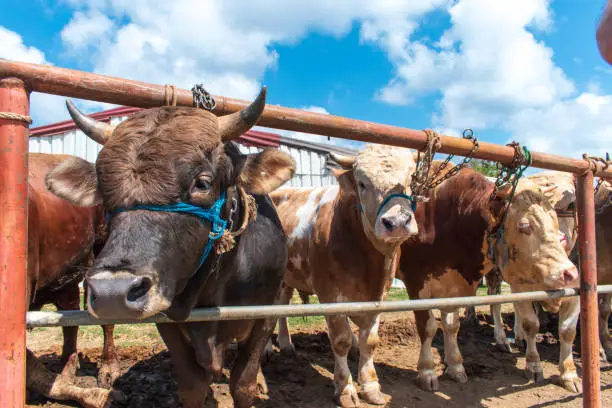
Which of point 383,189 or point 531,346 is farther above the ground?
point 383,189

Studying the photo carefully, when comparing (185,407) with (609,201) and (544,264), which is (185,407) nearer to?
(544,264)

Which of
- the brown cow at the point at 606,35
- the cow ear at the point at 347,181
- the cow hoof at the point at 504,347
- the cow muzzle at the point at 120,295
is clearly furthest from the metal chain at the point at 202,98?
the cow hoof at the point at 504,347

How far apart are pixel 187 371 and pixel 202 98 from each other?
163 cm

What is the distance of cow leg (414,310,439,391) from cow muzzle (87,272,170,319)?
3723 mm

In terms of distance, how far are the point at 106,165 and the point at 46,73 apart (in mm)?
392

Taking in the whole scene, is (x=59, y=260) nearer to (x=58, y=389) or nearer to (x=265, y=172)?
(x=58, y=389)

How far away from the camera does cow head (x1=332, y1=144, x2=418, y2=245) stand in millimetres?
3518

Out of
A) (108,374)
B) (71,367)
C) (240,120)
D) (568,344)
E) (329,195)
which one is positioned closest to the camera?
(240,120)

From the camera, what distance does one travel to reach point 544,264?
4059 mm

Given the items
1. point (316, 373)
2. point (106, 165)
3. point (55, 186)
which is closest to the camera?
point (106, 165)

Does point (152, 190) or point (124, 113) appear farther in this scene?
point (124, 113)

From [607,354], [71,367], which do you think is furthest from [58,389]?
[607,354]

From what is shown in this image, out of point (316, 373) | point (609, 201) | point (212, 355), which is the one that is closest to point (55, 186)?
point (212, 355)

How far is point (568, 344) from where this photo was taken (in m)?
4.91
